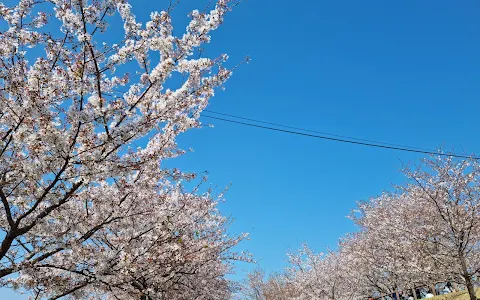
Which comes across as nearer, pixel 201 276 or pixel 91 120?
pixel 91 120

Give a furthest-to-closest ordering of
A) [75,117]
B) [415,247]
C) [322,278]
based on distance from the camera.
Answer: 1. [322,278]
2. [415,247]
3. [75,117]

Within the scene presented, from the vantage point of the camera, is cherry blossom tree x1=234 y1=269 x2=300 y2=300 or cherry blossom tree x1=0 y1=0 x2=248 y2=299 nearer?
cherry blossom tree x1=0 y1=0 x2=248 y2=299

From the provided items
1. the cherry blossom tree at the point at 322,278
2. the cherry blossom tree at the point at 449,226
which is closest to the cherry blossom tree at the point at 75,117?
the cherry blossom tree at the point at 449,226

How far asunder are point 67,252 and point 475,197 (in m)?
13.6

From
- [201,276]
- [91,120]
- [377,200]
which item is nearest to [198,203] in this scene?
[201,276]

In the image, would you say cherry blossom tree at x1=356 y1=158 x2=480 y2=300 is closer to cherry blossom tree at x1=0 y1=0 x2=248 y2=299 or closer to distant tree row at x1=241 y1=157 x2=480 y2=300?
distant tree row at x1=241 y1=157 x2=480 y2=300

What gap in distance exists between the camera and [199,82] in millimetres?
5215

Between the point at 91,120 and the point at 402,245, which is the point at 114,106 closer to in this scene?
the point at 91,120

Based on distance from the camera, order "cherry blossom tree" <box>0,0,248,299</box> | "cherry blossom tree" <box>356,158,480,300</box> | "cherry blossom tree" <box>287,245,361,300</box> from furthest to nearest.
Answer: "cherry blossom tree" <box>287,245,361,300</box>
"cherry blossom tree" <box>356,158,480,300</box>
"cherry blossom tree" <box>0,0,248,299</box>

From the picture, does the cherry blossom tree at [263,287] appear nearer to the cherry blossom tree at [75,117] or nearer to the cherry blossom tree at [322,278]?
the cherry blossom tree at [322,278]

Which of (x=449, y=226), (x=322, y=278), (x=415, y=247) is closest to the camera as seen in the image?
(x=449, y=226)

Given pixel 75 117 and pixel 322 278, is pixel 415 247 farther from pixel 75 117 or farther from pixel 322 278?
pixel 75 117

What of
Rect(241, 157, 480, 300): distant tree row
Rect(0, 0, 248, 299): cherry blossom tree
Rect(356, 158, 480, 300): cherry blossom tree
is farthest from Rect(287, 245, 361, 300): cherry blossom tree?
Rect(0, 0, 248, 299): cherry blossom tree

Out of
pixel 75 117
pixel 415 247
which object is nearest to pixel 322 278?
pixel 415 247
